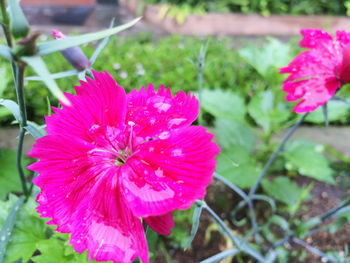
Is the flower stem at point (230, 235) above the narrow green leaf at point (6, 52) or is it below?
below

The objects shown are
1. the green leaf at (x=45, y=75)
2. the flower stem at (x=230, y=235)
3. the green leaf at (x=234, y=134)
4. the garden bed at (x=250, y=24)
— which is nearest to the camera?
the green leaf at (x=45, y=75)

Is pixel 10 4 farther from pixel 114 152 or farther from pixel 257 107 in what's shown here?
pixel 257 107

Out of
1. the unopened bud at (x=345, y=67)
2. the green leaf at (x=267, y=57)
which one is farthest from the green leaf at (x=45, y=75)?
the green leaf at (x=267, y=57)

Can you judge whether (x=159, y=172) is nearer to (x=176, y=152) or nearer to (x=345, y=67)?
(x=176, y=152)

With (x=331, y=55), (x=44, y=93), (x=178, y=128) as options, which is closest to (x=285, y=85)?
(x=331, y=55)

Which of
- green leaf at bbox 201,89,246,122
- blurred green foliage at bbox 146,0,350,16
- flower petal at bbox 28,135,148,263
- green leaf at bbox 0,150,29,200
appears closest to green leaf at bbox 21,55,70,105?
flower petal at bbox 28,135,148,263

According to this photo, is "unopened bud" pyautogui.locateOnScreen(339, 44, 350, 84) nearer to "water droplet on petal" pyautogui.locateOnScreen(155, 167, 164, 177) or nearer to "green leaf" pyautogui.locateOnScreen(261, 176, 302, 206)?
"water droplet on petal" pyautogui.locateOnScreen(155, 167, 164, 177)

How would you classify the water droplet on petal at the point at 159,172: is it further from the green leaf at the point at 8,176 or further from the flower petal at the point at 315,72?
the green leaf at the point at 8,176
